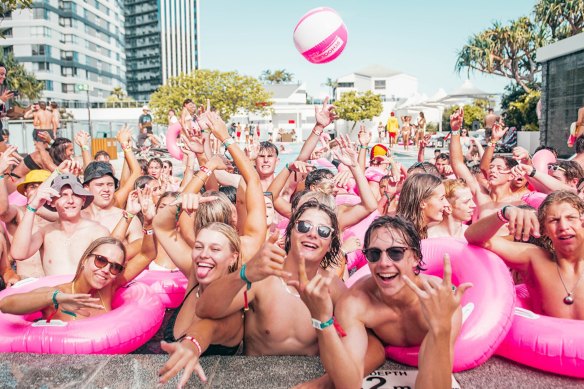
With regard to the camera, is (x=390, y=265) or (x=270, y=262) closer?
(x=270, y=262)

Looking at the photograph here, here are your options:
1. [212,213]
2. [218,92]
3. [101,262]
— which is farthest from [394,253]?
[218,92]

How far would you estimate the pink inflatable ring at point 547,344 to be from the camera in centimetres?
256

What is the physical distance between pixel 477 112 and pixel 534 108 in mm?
14264

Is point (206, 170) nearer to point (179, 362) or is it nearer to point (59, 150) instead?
point (179, 362)

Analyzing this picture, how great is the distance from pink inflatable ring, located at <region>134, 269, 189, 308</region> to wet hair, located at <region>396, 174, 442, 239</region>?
203cm

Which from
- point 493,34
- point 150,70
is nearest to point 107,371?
point 493,34

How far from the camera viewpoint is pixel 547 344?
103 inches

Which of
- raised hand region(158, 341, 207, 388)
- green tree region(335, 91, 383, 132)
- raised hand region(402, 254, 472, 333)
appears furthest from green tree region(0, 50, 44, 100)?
raised hand region(402, 254, 472, 333)

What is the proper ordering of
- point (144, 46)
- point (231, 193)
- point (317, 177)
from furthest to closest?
point (144, 46) < point (317, 177) < point (231, 193)

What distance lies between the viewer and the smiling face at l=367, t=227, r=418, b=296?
234 centimetres

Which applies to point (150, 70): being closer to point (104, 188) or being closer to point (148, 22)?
point (148, 22)

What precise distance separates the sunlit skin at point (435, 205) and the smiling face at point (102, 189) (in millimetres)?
3050

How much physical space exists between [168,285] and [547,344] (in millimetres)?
3037

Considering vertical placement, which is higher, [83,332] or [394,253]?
[394,253]
